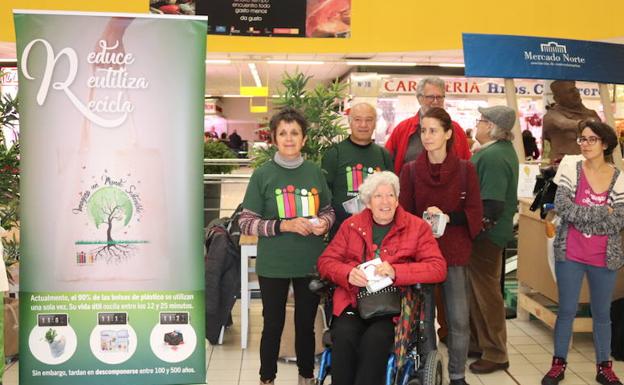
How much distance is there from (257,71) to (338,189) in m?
12.4

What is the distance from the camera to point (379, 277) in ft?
9.80

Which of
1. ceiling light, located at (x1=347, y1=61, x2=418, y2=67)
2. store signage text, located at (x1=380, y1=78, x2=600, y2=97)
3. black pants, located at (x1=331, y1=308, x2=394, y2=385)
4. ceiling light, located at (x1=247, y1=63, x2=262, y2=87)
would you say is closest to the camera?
black pants, located at (x1=331, y1=308, x2=394, y2=385)

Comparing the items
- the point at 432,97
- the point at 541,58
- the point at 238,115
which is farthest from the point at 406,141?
the point at 238,115

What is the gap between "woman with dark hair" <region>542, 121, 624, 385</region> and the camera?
143 inches

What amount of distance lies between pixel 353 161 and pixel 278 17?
399cm

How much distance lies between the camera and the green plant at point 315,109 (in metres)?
4.14

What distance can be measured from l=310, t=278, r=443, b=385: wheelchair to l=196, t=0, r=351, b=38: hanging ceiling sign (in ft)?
15.7

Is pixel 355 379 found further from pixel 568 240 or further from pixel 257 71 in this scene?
pixel 257 71

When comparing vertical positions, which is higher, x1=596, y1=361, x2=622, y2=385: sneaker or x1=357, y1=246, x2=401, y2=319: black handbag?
x1=357, y1=246, x2=401, y2=319: black handbag

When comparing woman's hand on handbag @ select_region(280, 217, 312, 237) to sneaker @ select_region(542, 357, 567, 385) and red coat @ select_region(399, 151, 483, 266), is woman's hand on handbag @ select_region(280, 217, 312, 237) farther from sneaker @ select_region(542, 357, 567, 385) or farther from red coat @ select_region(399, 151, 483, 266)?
sneaker @ select_region(542, 357, 567, 385)

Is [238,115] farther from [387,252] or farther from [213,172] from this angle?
[387,252]

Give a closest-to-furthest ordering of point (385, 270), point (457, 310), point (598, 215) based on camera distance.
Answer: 1. point (385, 270)
2. point (457, 310)
3. point (598, 215)

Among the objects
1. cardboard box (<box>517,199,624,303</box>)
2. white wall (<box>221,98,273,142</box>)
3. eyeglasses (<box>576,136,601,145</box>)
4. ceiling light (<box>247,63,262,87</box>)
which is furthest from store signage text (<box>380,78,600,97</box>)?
white wall (<box>221,98,273,142</box>)

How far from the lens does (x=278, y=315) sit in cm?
338
